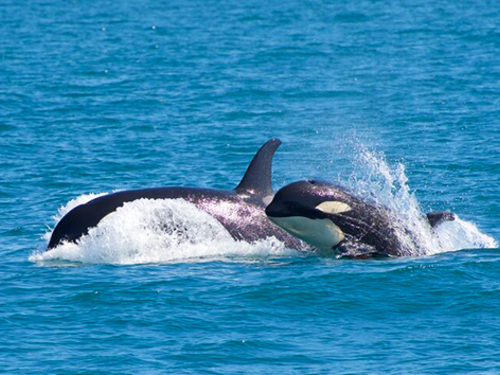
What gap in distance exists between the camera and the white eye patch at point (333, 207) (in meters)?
21.6

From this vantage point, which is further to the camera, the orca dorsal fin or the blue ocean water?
the orca dorsal fin

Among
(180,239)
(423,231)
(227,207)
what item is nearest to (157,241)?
(180,239)

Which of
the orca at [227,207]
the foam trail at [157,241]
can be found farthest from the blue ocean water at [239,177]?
the orca at [227,207]

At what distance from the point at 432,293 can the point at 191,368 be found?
5050 mm

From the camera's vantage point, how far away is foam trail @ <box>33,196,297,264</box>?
22578 millimetres

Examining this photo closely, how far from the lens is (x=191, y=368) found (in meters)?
16.1

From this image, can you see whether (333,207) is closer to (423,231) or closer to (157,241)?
(423,231)

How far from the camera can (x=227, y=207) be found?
23469 millimetres

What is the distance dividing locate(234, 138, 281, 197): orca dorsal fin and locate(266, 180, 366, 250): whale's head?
6.28 ft

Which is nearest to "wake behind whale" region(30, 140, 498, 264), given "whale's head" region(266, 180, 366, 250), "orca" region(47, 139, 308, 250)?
"orca" region(47, 139, 308, 250)

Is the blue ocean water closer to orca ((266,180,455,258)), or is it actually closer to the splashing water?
the splashing water

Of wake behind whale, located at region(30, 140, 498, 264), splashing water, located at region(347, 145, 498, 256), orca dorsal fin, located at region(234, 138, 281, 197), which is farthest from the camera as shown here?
orca dorsal fin, located at region(234, 138, 281, 197)

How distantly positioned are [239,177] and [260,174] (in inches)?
292

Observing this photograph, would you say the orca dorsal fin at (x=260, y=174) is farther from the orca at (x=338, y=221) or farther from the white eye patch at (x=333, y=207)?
the white eye patch at (x=333, y=207)
